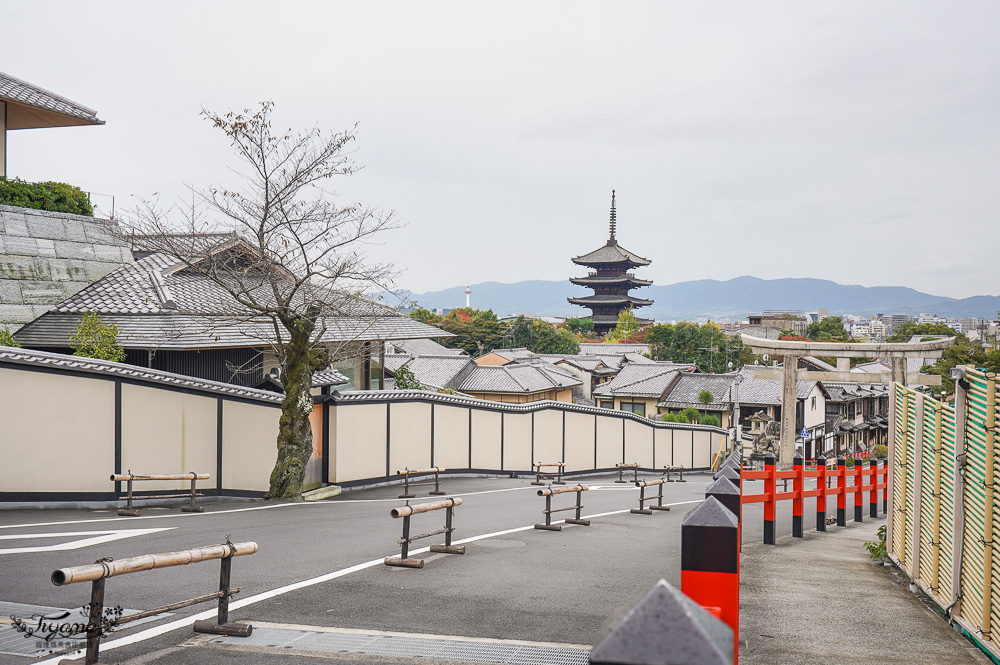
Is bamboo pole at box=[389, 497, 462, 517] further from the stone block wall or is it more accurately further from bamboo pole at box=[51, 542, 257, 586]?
the stone block wall

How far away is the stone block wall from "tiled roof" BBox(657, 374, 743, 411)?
37.7m

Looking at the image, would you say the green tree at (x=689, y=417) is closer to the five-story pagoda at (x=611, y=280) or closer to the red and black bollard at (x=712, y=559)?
the red and black bollard at (x=712, y=559)

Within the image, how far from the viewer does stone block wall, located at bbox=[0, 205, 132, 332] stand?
1816cm

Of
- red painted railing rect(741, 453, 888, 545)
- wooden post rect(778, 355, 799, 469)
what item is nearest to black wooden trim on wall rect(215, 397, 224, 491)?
red painted railing rect(741, 453, 888, 545)

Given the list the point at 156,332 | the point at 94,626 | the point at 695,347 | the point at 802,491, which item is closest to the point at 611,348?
the point at 695,347

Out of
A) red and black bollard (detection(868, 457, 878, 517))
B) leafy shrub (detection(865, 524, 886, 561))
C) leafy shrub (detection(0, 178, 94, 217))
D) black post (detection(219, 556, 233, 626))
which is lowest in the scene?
red and black bollard (detection(868, 457, 878, 517))

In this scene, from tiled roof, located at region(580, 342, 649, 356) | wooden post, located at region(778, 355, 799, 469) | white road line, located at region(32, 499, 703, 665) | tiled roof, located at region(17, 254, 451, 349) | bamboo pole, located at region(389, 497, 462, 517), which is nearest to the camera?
white road line, located at region(32, 499, 703, 665)

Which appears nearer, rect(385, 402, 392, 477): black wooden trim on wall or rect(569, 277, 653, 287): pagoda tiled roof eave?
rect(385, 402, 392, 477): black wooden trim on wall

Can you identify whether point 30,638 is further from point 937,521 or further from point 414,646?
point 937,521

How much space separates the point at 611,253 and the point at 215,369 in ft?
305

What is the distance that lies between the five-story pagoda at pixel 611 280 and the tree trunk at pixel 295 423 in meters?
92.7

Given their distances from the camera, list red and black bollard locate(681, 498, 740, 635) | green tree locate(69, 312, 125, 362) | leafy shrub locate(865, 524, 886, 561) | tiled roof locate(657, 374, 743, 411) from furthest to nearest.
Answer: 1. tiled roof locate(657, 374, 743, 411)
2. green tree locate(69, 312, 125, 362)
3. leafy shrub locate(865, 524, 886, 561)
4. red and black bollard locate(681, 498, 740, 635)

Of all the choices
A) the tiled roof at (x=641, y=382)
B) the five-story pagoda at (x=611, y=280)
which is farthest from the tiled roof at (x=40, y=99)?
the five-story pagoda at (x=611, y=280)

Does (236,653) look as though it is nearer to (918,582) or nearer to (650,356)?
(918,582)
